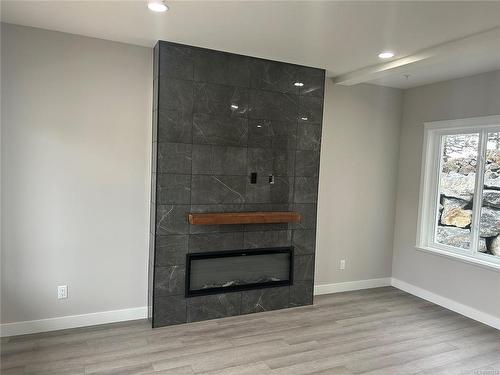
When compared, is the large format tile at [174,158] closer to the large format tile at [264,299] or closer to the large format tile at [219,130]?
the large format tile at [219,130]

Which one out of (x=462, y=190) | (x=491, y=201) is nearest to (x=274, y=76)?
(x=462, y=190)

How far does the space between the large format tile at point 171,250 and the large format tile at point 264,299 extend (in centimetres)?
79

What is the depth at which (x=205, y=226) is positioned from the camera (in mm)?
3531

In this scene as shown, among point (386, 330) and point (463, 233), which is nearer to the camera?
point (386, 330)

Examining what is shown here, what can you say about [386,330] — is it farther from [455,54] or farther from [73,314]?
[73,314]

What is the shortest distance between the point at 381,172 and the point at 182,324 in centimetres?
310

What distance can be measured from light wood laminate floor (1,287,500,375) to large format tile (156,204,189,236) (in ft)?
2.99

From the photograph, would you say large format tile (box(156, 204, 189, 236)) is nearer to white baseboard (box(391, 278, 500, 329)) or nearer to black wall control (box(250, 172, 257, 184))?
black wall control (box(250, 172, 257, 184))

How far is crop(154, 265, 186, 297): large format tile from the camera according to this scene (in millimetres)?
3389

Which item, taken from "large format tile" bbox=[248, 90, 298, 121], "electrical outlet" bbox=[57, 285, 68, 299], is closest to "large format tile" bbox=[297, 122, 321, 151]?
"large format tile" bbox=[248, 90, 298, 121]

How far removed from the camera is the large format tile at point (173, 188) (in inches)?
131

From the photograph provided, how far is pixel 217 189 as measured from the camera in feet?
11.7

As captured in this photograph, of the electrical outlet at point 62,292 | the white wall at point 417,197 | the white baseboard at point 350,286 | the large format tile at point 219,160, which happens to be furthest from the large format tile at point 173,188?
the white wall at point 417,197

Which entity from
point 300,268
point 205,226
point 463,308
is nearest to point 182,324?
point 205,226
